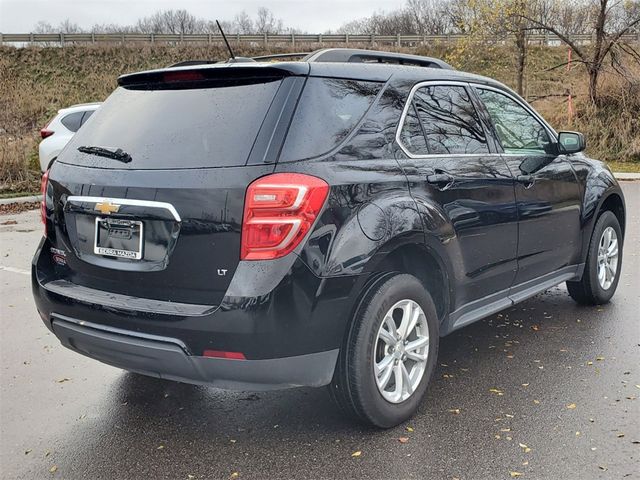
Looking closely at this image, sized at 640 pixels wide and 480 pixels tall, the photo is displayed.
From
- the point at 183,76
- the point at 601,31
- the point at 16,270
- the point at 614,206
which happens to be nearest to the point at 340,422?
the point at 183,76

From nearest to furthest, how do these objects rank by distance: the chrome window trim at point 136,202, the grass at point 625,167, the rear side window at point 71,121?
1. the chrome window trim at point 136,202
2. the rear side window at point 71,121
3. the grass at point 625,167

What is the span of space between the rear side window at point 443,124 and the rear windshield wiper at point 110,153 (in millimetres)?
1409

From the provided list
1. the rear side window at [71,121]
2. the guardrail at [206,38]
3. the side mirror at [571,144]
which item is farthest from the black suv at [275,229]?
the guardrail at [206,38]

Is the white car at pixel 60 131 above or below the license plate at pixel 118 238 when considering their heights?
below

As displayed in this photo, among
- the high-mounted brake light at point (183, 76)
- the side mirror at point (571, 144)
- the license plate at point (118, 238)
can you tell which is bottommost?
the license plate at point (118, 238)

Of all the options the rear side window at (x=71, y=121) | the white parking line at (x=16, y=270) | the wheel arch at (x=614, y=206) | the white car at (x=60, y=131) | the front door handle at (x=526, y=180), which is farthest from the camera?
the rear side window at (x=71, y=121)

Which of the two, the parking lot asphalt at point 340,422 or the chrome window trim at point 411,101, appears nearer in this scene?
the parking lot asphalt at point 340,422

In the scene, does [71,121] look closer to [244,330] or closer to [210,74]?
[210,74]

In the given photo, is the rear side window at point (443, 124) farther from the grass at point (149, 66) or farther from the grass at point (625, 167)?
the grass at point (625, 167)

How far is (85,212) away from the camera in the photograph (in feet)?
10.3

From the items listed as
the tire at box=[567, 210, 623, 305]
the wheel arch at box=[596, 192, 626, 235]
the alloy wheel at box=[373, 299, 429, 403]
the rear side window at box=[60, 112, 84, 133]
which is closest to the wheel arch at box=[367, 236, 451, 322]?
the alloy wheel at box=[373, 299, 429, 403]

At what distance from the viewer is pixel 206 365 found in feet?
9.23

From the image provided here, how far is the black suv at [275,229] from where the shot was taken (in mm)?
2785

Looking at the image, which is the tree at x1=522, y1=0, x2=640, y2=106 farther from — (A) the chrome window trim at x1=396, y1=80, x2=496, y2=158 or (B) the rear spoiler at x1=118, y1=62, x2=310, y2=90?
(B) the rear spoiler at x1=118, y1=62, x2=310, y2=90
